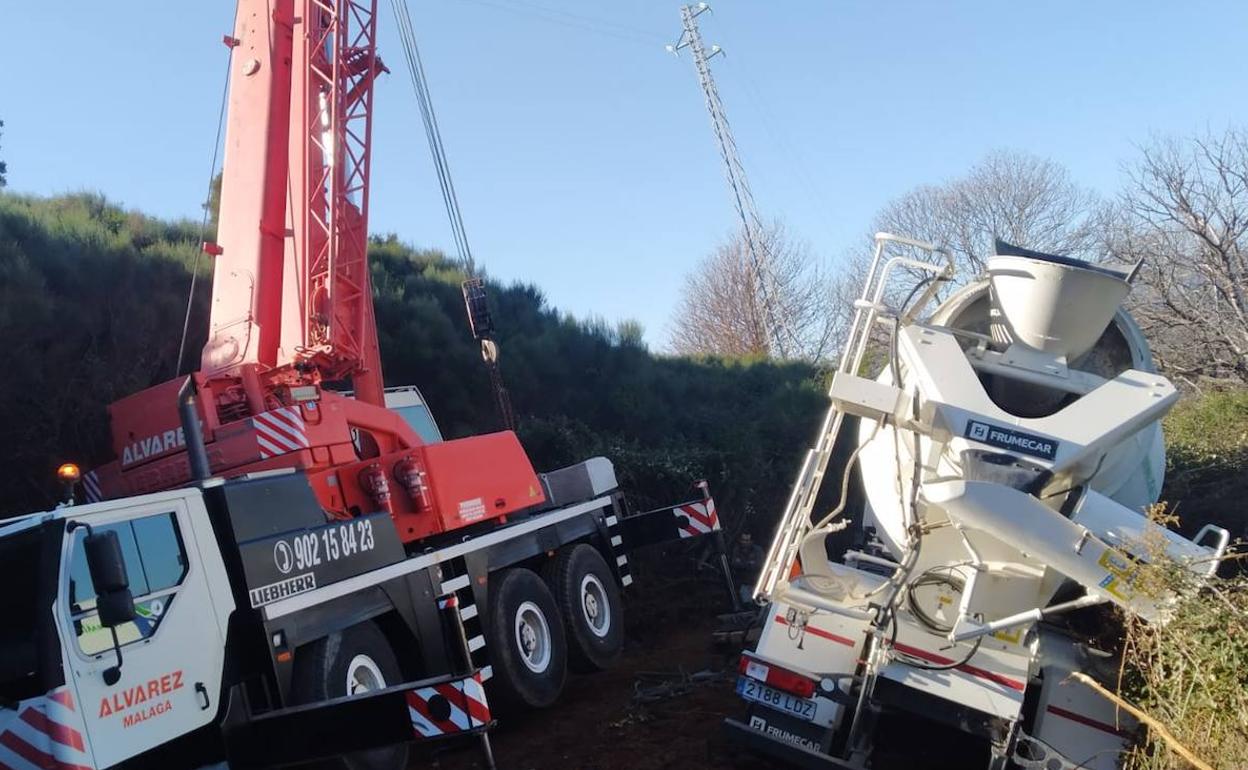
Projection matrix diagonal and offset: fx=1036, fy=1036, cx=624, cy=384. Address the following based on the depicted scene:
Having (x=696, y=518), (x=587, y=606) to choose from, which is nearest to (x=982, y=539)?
(x=587, y=606)

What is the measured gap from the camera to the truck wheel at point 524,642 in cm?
787

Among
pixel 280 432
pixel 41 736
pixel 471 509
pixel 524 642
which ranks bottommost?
pixel 524 642

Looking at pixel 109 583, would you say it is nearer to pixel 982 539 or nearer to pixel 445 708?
pixel 445 708

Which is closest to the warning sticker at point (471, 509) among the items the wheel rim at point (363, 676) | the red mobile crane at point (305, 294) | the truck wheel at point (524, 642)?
the red mobile crane at point (305, 294)

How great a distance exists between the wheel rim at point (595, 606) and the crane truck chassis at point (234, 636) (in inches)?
63.7

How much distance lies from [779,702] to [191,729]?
3098 mm

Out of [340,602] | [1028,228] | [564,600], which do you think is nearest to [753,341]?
[1028,228]

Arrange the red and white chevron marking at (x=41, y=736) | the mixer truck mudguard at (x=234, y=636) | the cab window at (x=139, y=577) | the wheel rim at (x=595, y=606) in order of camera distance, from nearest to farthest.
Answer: the red and white chevron marking at (x=41, y=736), the mixer truck mudguard at (x=234, y=636), the cab window at (x=139, y=577), the wheel rim at (x=595, y=606)

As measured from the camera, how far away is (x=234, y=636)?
556cm

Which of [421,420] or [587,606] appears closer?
[587,606]

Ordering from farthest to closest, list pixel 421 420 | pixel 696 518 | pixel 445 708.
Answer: pixel 696 518 → pixel 421 420 → pixel 445 708

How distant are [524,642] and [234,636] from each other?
3.24m

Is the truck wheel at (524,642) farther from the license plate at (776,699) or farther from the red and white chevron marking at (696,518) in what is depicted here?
the license plate at (776,699)

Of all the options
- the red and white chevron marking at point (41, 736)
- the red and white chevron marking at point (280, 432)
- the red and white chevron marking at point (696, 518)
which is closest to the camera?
the red and white chevron marking at point (41, 736)
